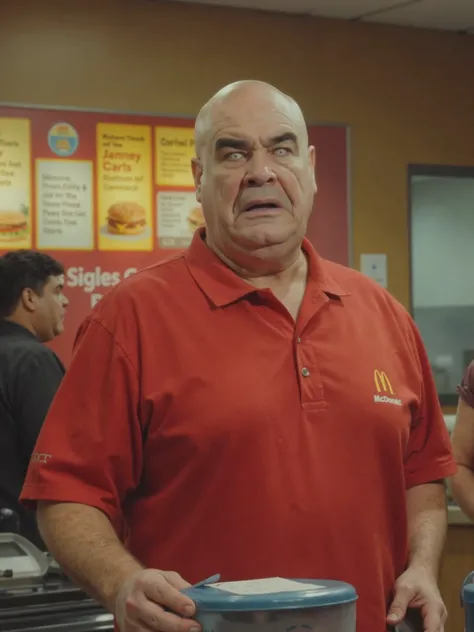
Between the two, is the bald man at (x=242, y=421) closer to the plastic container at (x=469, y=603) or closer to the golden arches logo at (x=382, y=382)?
the golden arches logo at (x=382, y=382)

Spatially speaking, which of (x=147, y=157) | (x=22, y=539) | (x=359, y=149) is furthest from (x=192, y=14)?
(x=22, y=539)

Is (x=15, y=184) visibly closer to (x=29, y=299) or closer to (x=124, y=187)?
(x=124, y=187)

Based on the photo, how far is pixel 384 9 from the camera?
498 cm

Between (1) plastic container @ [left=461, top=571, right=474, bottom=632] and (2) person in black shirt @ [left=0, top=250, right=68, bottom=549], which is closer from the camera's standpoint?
(1) plastic container @ [left=461, top=571, right=474, bottom=632]

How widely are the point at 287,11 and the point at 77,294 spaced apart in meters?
1.55

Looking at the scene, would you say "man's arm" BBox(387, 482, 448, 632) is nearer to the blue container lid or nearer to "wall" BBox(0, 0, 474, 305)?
the blue container lid

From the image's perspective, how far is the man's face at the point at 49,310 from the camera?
4094 millimetres

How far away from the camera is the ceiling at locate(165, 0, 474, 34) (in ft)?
16.0

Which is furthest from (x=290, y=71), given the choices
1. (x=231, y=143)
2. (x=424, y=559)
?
(x=424, y=559)

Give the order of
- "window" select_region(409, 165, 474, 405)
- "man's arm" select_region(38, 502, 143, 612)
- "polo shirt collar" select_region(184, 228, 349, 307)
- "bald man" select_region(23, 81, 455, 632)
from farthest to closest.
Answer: "window" select_region(409, 165, 474, 405), "polo shirt collar" select_region(184, 228, 349, 307), "bald man" select_region(23, 81, 455, 632), "man's arm" select_region(38, 502, 143, 612)

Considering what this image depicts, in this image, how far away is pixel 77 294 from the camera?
467cm

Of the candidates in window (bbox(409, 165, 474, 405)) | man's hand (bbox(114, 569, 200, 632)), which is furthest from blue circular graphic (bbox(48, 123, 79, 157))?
man's hand (bbox(114, 569, 200, 632))

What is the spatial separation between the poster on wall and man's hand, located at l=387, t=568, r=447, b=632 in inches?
113

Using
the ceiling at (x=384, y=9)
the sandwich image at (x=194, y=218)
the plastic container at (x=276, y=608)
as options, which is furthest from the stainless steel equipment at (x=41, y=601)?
the ceiling at (x=384, y=9)
